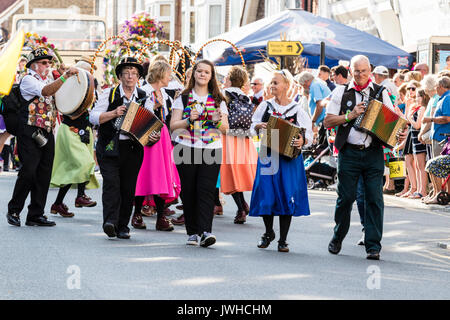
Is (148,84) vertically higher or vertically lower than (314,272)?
higher

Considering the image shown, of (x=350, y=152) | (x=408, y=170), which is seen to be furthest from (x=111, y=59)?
(x=350, y=152)

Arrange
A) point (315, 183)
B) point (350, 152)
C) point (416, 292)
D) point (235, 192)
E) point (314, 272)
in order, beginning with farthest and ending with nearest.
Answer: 1. point (315, 183)
2. point (235, 192)
3. point (350, 152)
4. point (314, 272)
5. point (416, 292)

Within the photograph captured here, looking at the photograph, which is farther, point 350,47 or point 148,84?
point 350,47

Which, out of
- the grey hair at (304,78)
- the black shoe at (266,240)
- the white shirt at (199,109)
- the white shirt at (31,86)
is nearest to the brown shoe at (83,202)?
the white shirt at (31,86)

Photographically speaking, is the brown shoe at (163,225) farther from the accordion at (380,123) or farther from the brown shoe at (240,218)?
the accordion at (380,123)

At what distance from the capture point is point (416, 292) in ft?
23.8

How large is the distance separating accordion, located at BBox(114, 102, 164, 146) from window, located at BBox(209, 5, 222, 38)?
141 feet

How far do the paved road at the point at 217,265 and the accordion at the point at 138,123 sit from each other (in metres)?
1.09

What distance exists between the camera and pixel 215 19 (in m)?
52.5

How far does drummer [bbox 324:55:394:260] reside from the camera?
8953 mm

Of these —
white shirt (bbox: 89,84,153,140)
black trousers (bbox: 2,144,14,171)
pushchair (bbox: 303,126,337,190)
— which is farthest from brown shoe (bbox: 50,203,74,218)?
black trousers (bbox: 2,144,14,171)

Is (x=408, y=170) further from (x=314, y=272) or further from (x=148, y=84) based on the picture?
(x=314, y=272)

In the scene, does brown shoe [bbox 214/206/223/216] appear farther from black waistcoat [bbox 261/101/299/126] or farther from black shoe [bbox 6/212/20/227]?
black waistcoat [bbox 261/101/299/126]

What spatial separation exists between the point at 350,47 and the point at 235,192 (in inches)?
334
